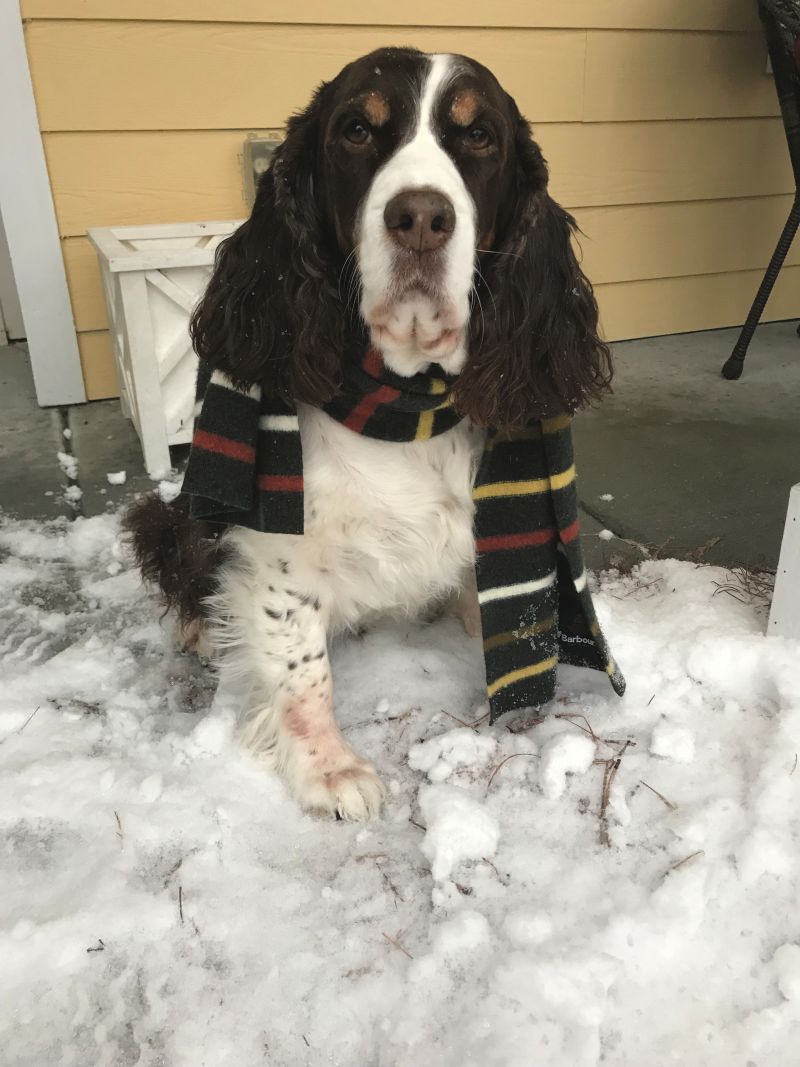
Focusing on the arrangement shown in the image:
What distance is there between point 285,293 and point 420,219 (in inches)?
13.2

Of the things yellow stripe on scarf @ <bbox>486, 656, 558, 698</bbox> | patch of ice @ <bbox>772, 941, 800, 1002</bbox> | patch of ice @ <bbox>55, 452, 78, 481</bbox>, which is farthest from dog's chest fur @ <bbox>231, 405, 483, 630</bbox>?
patch of ice @ <bbox>55, 452, 78, 481</bbox>

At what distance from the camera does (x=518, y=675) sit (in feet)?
5.86

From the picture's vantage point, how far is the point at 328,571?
1.70 m

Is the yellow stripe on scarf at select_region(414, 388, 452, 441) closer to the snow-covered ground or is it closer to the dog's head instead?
the dog's head

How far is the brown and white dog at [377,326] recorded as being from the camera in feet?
4.67

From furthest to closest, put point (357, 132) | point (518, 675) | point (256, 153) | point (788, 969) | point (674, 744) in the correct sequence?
point (256, 153)
point (518, 675)
point (674, 744)
point (357, 132)
point (788, 969)

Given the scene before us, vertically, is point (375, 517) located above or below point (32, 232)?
below

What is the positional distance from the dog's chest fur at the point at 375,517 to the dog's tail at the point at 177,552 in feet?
0.54

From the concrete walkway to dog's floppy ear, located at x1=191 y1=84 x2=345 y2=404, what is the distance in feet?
4.51

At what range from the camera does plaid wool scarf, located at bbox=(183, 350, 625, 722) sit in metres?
1.56

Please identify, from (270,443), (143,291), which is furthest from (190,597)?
(143,291)

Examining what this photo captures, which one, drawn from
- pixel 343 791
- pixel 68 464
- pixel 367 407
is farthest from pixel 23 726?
pixel 68 464

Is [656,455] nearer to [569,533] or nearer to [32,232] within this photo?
[569,533]

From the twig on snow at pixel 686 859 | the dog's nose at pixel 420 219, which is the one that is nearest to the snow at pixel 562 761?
the twig on snow at pixel 686 859
